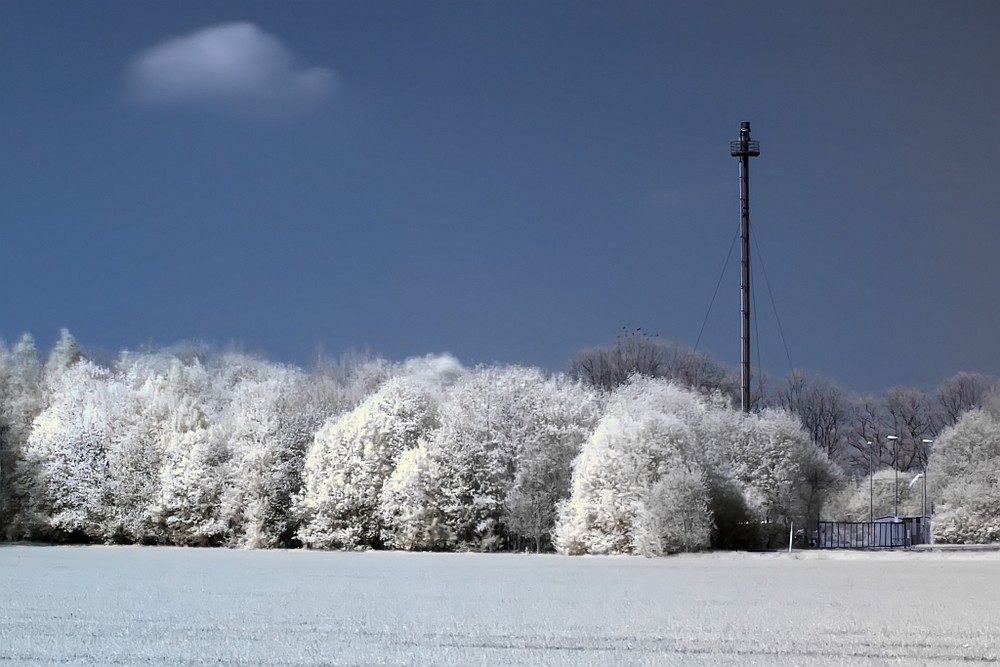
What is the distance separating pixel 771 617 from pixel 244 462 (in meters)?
35.9

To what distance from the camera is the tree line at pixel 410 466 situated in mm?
43344

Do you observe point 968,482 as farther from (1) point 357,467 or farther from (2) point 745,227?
(1) point 357,467

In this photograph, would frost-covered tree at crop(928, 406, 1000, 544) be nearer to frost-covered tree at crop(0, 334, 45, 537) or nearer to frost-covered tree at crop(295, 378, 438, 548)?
frost-covered tree at crop(295, 378, 438, 548)

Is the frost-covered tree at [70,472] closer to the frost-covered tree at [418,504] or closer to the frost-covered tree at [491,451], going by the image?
the frost-covered tree at [418,504]

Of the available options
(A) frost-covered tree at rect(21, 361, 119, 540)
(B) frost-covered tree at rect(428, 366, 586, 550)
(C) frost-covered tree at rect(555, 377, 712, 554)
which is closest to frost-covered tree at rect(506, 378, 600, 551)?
(B) frost-covered tree at rect(428, 366, 586, 550)

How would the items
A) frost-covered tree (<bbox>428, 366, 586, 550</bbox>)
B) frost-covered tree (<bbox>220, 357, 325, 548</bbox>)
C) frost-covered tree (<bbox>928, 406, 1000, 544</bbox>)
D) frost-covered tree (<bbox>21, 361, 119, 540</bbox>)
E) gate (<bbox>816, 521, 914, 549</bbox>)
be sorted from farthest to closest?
gate (<bbox>816, 521, 914, 549</bbox>)
frost-covered tree (<bbox>928, 406, 1000, 544</bbox>)
frost-covered tree (<bbox>21, 361, 119, 540</bbox>)
frost-covered tree (<bbox>220, 357, 325, 548</bbox>)
frost-covered tree (<bbox>428, 366, 586, 550</bbox>)

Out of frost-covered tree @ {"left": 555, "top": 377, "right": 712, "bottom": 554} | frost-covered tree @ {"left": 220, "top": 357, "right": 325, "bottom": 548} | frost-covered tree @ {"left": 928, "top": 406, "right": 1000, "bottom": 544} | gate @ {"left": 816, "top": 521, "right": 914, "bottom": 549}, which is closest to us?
frost-covered tree @ {"left": 555, "top": 377, "right": 712, "bottom": 554}

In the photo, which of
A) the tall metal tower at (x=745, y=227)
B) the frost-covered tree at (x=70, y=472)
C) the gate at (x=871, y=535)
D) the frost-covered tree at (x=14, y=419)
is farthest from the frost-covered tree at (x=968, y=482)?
the frost-covered tree at (x=14, y=419)

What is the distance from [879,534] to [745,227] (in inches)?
704

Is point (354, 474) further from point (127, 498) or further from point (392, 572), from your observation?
point (392, 572)

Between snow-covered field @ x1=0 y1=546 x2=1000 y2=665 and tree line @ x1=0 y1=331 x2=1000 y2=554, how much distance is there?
9.14 m

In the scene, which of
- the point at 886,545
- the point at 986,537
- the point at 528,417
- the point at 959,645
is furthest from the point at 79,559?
the point at 986,537

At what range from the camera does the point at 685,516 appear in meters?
41.0

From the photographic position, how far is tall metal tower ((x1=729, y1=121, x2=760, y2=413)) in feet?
191
